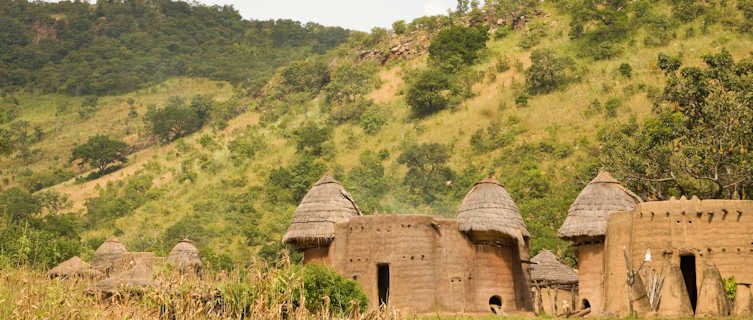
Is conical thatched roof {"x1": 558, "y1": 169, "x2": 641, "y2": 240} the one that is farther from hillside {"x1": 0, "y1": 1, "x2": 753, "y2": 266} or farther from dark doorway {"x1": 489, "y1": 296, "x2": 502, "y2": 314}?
hillside {"x1": 0, "y1": 1, "x2": 753, "y2": 266}

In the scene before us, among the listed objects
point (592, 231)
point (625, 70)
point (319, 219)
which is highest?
point (625, 70)

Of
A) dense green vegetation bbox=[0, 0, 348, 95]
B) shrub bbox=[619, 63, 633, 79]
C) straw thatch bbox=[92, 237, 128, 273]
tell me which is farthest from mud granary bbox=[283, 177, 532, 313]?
dense green vegetation bbox=[0, 0, 348, 95]

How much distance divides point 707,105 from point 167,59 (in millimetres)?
81083

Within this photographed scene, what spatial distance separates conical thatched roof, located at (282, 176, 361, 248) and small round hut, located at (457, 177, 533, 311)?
10.4 feet

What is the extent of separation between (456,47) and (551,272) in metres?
40.8

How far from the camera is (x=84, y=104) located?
86750 mm

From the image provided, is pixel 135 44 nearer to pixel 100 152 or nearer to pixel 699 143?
pixel 100 152

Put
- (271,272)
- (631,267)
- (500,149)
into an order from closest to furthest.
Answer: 1. (271,272)
2. (631,267)
3. (500,149)

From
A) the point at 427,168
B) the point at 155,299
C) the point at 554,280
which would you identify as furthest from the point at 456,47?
the point at 155,299

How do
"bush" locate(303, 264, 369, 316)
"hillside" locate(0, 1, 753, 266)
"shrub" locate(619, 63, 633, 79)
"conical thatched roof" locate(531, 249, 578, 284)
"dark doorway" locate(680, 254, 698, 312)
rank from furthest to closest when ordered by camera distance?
"shrub" locate(619, 63, 633, 79) < "hillside" locate(0, 1, 753, 266) < "conical thatched roof" locate(531, 249, 578, 284) < "dark doorway" locate(680, 254, 698, 312) < "bush" locate(303, 264, 369, 316)

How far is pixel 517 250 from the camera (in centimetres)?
2055

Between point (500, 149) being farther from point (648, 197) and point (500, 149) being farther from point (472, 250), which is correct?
point (472, 250)

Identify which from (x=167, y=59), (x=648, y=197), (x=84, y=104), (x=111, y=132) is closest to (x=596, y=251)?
(x=648, y=197)

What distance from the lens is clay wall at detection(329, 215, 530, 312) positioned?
19.4 m
